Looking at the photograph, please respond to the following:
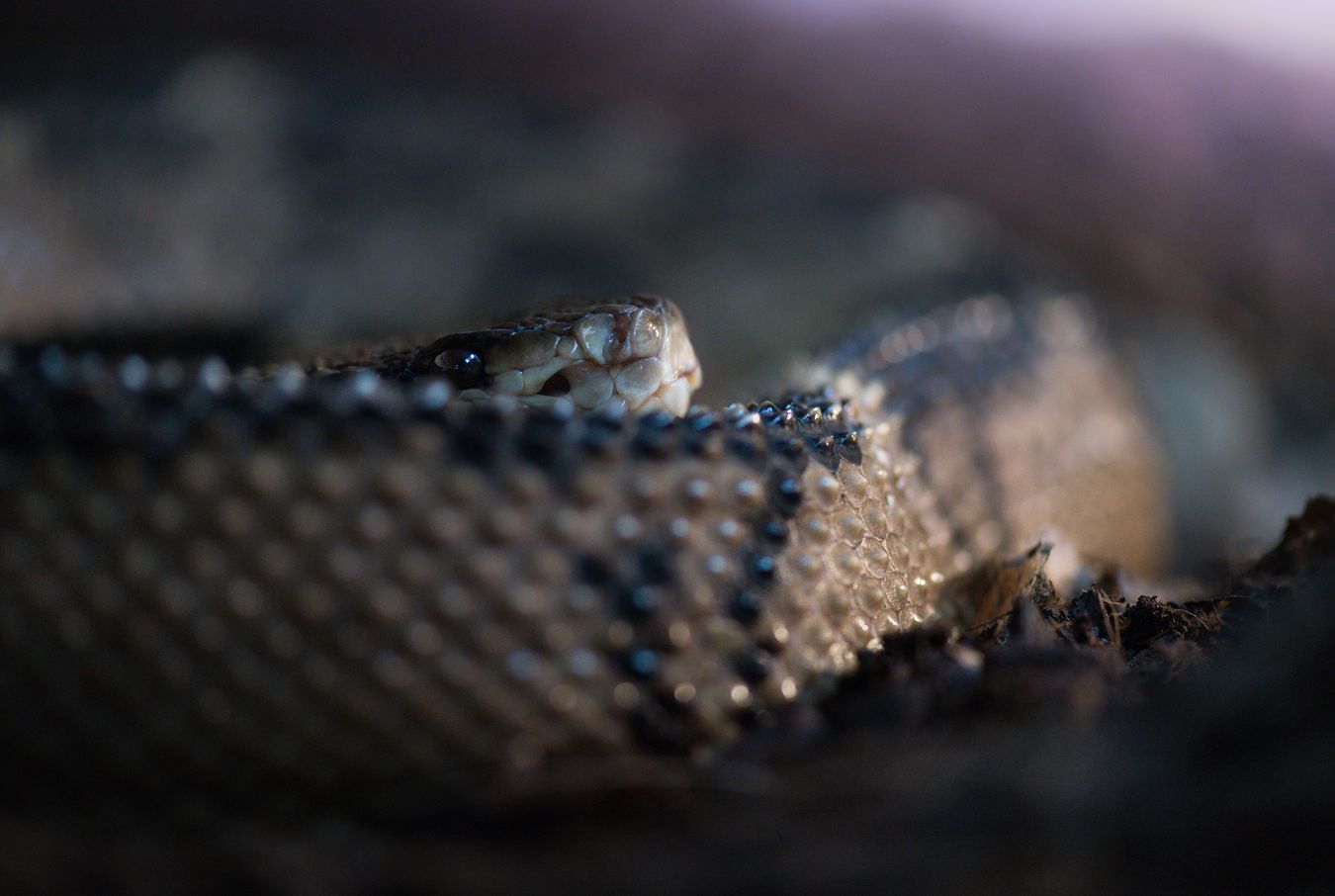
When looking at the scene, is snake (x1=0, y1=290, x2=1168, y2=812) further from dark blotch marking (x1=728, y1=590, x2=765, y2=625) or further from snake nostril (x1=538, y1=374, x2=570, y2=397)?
snake nostril (x1=538, y1=374, x2=570, y2=397)

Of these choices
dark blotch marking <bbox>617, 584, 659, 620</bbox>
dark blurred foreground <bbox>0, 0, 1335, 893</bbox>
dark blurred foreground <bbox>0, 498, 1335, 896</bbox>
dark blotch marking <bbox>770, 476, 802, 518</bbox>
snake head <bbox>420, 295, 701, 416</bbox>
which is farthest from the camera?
dark blurred foreground <bbox>0, 0, 1335, 893</bbox>

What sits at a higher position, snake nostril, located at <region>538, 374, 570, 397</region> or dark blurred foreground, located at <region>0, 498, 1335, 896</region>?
snake nostril, located at <region>538, 374, 570, 397</region>

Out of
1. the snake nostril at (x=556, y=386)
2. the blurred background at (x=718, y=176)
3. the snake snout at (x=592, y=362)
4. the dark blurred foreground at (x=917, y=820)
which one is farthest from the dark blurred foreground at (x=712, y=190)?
the snake nostril at (x=556, y=386)

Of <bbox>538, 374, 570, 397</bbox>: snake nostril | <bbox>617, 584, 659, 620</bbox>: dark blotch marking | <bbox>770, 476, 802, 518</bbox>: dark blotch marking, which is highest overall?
<bbox>538, 374, 570, 397</bbox>: snake nostril

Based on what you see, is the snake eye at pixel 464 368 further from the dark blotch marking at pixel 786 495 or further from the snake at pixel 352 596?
the dark blotch marking at pixel 786 495

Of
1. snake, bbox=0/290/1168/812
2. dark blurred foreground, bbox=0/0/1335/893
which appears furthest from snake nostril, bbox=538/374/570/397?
dark blurred foreground, bbox=0/0/1335/893

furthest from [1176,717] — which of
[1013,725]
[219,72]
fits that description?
[219,72]

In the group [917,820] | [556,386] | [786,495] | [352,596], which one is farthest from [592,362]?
[917,820]

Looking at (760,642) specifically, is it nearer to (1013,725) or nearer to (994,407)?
(1013,725)
